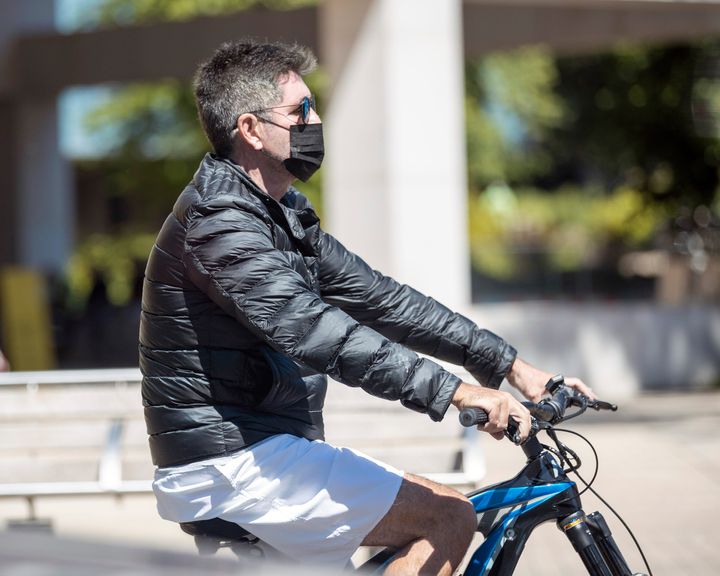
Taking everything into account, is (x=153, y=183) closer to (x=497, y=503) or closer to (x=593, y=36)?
(x=593, y=36)

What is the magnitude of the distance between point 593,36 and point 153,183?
16368mm

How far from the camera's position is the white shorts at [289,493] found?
303 cm

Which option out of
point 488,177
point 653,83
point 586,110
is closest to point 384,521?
point 653,83

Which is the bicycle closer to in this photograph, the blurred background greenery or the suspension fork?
the suspension fork

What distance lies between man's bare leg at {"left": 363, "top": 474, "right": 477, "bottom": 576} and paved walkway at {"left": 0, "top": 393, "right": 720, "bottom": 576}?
4.71 ft

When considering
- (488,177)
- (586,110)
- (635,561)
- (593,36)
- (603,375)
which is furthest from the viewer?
(488,177)

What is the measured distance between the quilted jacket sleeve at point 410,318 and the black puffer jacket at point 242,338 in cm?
29

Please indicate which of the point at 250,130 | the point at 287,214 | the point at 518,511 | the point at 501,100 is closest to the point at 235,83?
the point at 250,130

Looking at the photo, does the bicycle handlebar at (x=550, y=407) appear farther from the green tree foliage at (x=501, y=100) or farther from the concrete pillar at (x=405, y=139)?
the green tree foliage at (x=501, y=100)

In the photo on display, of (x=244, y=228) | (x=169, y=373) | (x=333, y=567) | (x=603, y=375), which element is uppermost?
(x=244, y=228)

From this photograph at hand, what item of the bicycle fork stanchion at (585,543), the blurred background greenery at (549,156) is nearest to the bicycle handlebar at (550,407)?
the bicycle fork stanchion at (585,543)

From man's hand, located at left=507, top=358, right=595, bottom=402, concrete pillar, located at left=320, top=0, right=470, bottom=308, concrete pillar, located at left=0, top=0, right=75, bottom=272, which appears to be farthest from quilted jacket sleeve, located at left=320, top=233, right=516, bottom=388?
concrete pillar, located at left=0, top=0, right=75, bottom=272

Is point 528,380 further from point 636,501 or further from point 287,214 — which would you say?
point 636,501

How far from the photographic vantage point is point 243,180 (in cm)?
314
